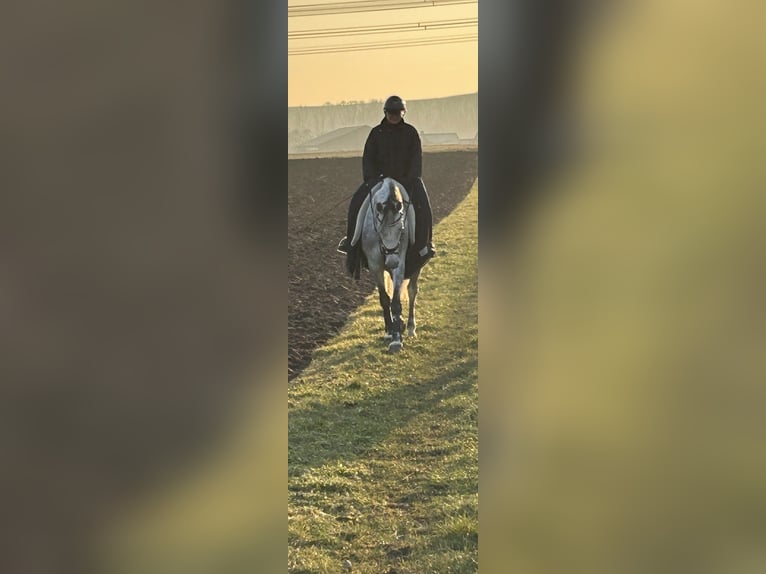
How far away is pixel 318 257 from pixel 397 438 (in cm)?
85

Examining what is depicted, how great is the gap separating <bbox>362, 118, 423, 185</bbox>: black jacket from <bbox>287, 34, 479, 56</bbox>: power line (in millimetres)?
327

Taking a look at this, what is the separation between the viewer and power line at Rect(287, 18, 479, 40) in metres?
2.90

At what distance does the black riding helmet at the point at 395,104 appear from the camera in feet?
9.89

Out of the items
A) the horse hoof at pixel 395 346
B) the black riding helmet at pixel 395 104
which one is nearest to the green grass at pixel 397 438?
the horse hoof at pixel 395 346

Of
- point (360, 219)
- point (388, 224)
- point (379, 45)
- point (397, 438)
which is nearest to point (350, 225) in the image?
point (360, 219)

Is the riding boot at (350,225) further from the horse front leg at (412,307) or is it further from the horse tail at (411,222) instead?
the horse front leg at (412,307)

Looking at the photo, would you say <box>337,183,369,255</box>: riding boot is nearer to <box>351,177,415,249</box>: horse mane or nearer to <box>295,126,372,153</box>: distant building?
Result: <box>351,177,415,249</box>: horse mane

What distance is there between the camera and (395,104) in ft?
9.91

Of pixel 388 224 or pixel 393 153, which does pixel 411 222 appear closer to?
pixel 388 224
